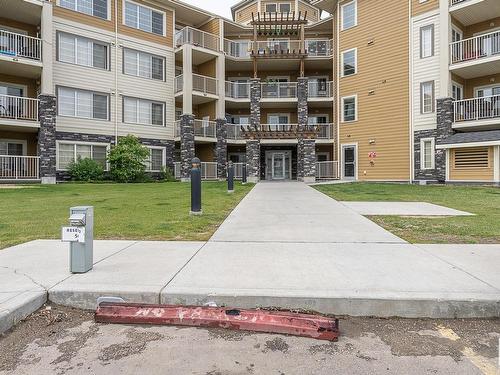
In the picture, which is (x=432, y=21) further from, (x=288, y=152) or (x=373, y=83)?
(x=288, y=152)

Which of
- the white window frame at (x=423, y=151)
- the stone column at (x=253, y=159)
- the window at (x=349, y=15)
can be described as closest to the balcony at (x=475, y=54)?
the white window frame at (x=423, y=151)

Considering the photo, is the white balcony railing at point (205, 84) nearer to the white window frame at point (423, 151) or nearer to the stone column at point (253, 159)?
the stone column at point (253, 159)

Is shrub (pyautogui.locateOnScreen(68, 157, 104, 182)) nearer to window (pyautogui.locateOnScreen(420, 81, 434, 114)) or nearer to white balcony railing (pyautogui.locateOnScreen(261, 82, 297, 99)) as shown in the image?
white balcony railing (pyautogui.locateOnScreen(261, 82, 297, 99))

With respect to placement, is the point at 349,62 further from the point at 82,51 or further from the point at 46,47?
the point at 46,47

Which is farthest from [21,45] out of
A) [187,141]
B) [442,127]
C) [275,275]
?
[442,127]

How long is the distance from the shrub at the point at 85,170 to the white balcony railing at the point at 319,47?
60.9ft

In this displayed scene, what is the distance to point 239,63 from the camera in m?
31.3

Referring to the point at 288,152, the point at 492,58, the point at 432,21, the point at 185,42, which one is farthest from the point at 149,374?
the point at 288,152

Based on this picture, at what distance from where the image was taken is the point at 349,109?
91.3 feet

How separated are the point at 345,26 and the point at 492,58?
10810 mm

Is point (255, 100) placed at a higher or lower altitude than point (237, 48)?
lower

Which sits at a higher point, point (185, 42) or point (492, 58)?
point (185, 42)

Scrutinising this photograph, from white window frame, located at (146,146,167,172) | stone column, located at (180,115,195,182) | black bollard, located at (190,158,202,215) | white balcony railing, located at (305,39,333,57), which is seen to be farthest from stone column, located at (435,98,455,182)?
white window frame, located at (146,146,167,172)

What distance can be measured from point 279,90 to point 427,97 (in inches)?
457
